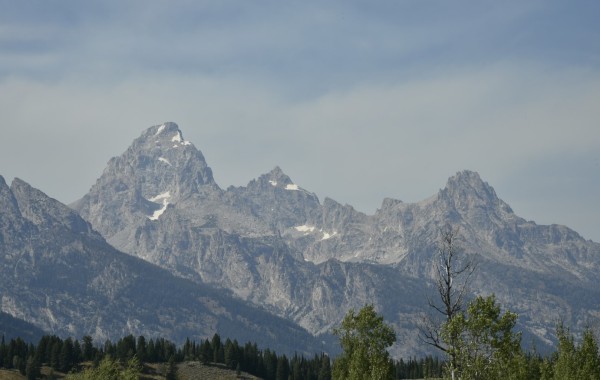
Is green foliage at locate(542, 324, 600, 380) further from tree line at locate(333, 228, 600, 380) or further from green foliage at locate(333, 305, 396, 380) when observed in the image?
green foliage at locate(333, 305, 396, 380)

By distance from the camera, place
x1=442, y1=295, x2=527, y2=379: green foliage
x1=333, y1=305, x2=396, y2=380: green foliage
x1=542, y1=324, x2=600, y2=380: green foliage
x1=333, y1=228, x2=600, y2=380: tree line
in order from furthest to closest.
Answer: x1=333, y1=305, x2=396, y2=380: green foliage
x1=542, y1=324, x2=600, y2=380: green foliage
x1=442, y1=295, x2=527, y2=379: green foliage
x1=333, y1=228, x2=600, y2=380: tree line

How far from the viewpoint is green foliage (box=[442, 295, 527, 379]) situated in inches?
3248

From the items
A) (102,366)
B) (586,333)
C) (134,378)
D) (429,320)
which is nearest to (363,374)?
(586,333)

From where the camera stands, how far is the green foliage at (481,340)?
82500 millimetres

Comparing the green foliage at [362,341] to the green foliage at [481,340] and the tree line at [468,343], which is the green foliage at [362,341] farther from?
the green foliage at [481,340]

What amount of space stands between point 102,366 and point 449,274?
115334 millimetres

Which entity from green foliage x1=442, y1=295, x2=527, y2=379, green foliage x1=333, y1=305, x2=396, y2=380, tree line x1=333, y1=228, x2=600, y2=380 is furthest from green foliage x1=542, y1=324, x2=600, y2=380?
green foliage x1=333, y1=305, x2=396, y2=380

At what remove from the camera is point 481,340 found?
8625 centimetres

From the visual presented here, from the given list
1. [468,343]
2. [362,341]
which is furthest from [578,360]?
[362,341]

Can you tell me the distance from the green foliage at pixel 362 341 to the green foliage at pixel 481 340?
25.8m

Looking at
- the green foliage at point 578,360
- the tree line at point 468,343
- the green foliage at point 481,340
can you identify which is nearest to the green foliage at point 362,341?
the tree line at point 468,343

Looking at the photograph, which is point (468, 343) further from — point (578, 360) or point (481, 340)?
point (578, 360)

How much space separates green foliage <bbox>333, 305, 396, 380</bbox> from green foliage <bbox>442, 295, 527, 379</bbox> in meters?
25.8

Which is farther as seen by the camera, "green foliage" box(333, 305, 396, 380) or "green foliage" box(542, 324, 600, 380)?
"green foliage" box(333, 305, 396, 380)
